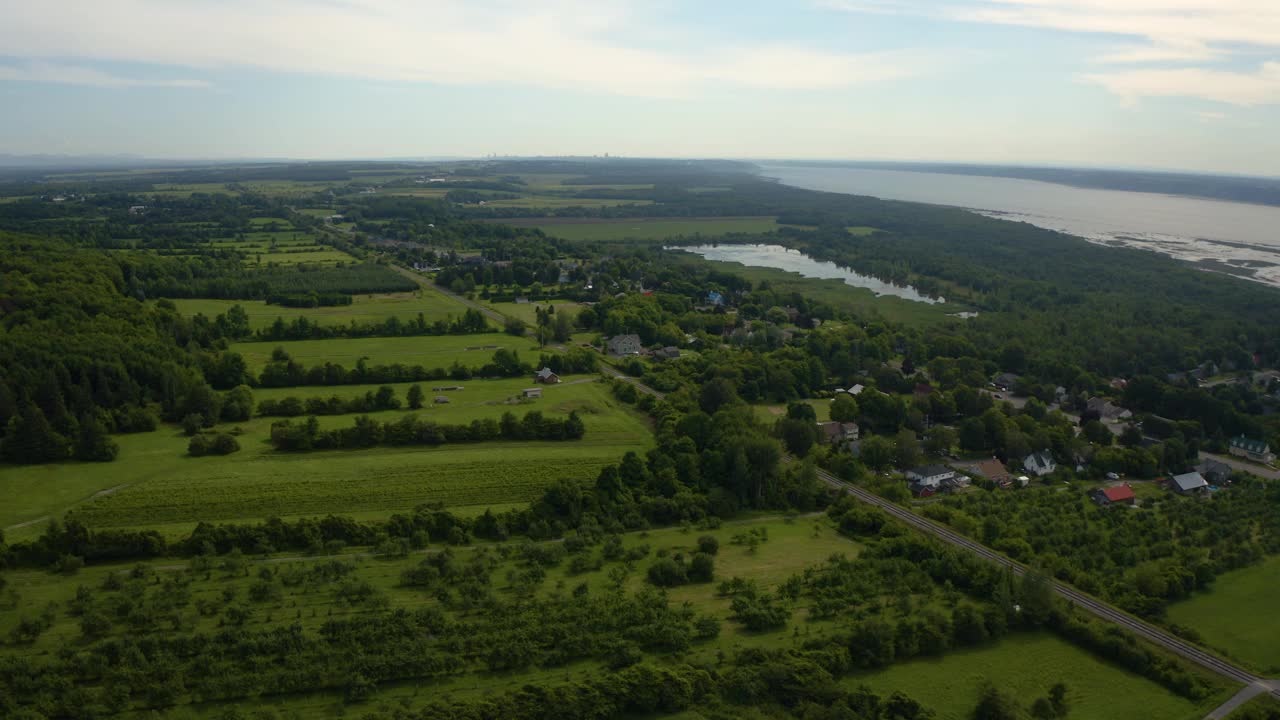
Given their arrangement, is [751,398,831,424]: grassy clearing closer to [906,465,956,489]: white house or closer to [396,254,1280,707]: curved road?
[906,465,956,489]: white house

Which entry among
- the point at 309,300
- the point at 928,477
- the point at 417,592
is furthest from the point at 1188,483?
the point at 309,300

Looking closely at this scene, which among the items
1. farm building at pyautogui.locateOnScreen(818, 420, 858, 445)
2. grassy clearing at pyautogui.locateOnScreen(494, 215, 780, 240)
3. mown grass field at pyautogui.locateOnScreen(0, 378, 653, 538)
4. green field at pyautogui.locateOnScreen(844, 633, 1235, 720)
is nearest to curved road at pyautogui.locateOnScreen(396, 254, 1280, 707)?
green field at pyautogui.locateOnScreen(844, 633, 1235, 720)

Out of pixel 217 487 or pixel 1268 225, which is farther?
pixel 1268 225

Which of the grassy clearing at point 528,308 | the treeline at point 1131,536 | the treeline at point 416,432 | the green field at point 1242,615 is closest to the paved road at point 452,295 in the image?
the grassy clearing at point 528,308

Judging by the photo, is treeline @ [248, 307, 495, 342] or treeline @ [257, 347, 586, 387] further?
treeline @ [248, 307, 495, 342]

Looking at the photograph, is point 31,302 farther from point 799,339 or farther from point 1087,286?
point 1087,286

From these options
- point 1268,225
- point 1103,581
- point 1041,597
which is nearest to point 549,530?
point 1041,597
